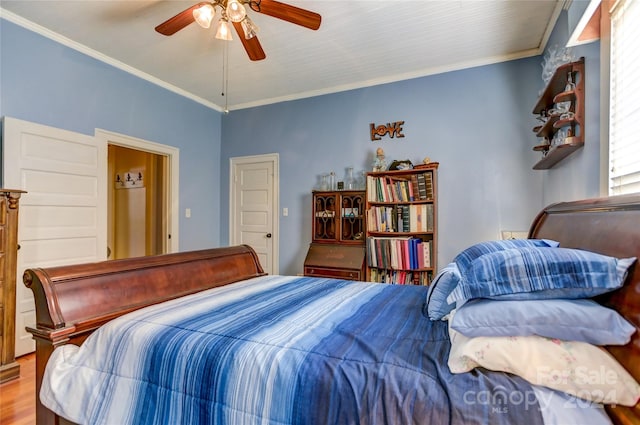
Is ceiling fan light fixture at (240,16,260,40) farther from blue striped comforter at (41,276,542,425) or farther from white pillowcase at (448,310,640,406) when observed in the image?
white pillowcase at (448,310,640,406)

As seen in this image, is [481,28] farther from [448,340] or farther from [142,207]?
[142,207]

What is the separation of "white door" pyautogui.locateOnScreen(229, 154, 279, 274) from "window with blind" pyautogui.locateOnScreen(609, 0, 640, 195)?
3432 millimetres

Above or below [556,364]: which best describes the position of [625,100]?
above

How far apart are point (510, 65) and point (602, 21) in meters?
1.59

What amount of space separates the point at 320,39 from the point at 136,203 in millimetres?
3741

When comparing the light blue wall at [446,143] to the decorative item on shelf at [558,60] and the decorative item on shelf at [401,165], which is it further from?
the decorative item on shelf at [558,60]

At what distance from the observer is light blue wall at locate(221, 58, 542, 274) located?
310 centimetres

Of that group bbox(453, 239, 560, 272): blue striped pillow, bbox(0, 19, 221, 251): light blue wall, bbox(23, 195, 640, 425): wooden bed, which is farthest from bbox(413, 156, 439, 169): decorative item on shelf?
bbox(0, 19, 221, 251): light blue wall

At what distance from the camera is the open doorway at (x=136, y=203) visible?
175 inches

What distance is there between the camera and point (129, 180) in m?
4.86

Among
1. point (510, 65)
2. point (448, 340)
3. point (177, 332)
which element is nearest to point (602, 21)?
point (510, 65)

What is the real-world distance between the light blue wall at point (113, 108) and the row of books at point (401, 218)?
2.46 m

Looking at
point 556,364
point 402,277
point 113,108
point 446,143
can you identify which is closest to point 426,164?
point 446,143

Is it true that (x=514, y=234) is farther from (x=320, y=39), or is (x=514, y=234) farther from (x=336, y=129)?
(x=320, y=39)
